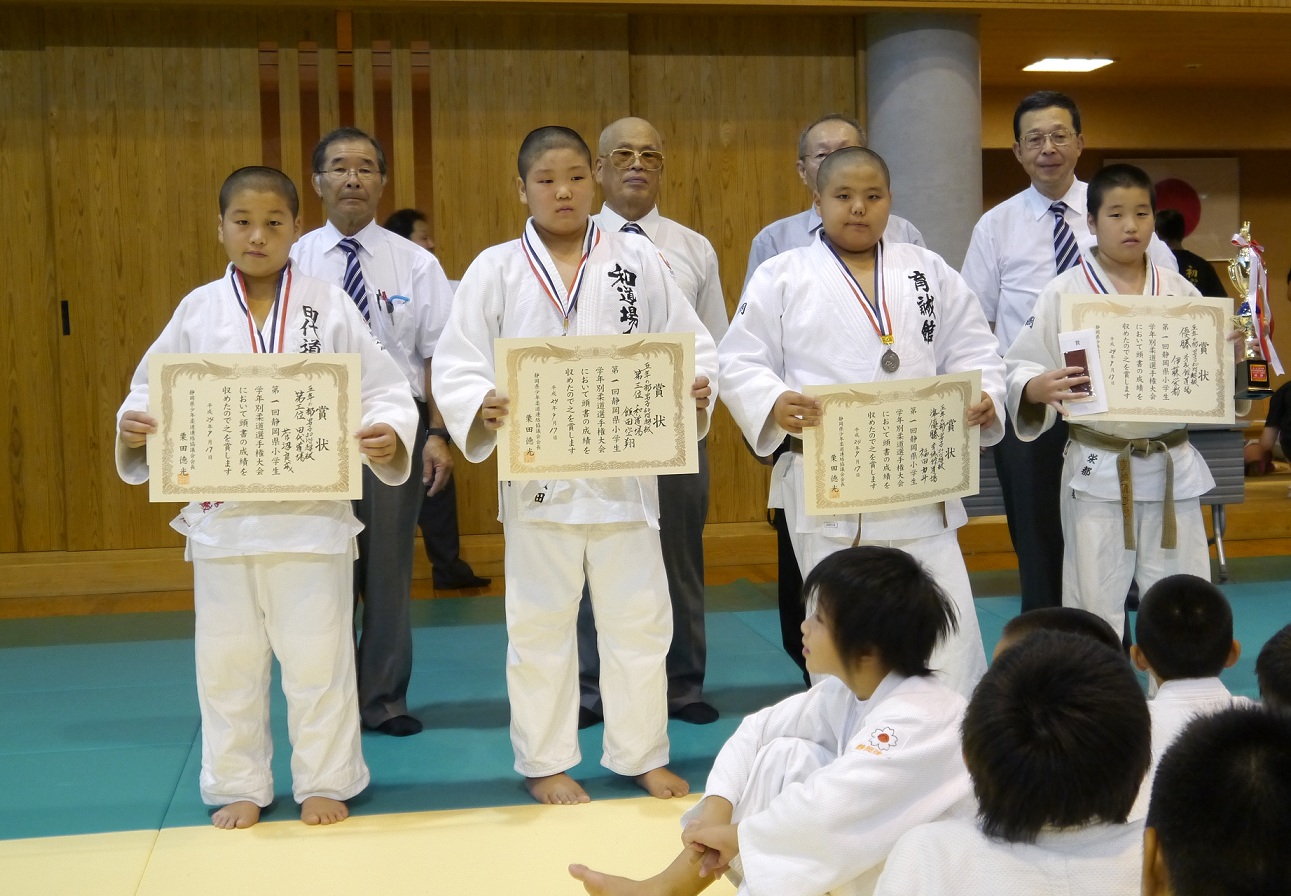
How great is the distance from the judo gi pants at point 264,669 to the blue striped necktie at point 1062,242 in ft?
8.58

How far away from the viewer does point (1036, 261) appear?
436 centimetres

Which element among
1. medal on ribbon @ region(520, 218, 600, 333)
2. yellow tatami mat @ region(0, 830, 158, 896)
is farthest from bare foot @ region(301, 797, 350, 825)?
medal on ribbon @ region(520, 218, 600, 333)

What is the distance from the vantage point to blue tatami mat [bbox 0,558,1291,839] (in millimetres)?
3211

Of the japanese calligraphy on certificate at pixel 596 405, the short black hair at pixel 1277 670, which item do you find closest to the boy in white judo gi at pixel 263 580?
the japanese calligraphy on certificate at pixel 596 405

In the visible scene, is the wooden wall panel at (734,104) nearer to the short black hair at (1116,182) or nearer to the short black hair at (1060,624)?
the short black hair at (1116,182)

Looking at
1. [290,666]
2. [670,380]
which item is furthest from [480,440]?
[290,666]

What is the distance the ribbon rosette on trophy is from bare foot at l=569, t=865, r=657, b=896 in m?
2.38

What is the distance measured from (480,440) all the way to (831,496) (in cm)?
86

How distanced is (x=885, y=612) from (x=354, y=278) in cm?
225

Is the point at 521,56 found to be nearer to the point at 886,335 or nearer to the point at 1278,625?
the point at 886,335

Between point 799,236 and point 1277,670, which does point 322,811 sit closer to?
point 1277,670

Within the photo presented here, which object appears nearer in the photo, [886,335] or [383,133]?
[886,335]

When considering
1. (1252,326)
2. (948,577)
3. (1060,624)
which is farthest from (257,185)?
(1252,326)

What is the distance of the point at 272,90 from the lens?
6.25m
